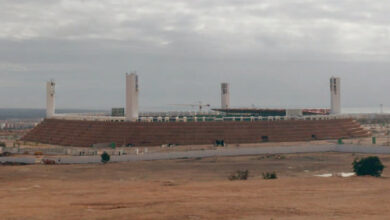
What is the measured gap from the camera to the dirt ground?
24281 mm

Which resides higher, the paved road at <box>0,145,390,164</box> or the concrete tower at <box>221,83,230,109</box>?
the concrete tower at <box>221,83,230,109</box>

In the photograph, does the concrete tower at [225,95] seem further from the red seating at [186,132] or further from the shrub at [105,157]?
the shrub at [105,157]

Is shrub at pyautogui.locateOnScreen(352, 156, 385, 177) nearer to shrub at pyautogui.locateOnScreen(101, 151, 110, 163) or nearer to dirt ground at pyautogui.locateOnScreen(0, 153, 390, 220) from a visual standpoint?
dirt ground at pyautogui.locateOnScreen(0, 153, 390, 220)

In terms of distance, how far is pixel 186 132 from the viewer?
71938 mm

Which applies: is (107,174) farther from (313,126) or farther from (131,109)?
(313,126)

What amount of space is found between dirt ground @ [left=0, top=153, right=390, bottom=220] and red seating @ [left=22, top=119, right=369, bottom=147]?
2324 centimetres

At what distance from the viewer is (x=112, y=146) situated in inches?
2657

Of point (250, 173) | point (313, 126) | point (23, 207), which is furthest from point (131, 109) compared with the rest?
point (23, 207)

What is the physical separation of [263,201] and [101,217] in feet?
28.3

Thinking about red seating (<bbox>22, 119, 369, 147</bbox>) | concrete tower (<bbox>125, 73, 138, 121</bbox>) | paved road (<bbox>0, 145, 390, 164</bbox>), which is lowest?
paved road (<bbox>0, 145, 390, 164</bbox>)

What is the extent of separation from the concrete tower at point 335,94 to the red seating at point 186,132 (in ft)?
38.9

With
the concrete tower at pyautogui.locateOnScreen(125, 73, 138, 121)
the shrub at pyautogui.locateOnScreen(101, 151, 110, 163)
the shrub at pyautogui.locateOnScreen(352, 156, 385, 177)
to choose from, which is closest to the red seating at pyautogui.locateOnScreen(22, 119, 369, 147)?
the concrete tower at pyautogui.locateOnScreen(125, 73, 138, 121)

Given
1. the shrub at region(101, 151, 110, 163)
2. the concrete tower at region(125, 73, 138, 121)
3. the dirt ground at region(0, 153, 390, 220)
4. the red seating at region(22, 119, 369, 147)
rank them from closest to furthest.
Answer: the dirt ground at region(0, 153, 390, 220)
the shrub at region(101, 151, 110, 163)
the red seating at region(22, 119, 369, 147)
the concrete tower at region(125, 73, 138, 121)

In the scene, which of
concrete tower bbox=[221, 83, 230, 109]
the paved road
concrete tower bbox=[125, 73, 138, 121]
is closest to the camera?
the paved road
